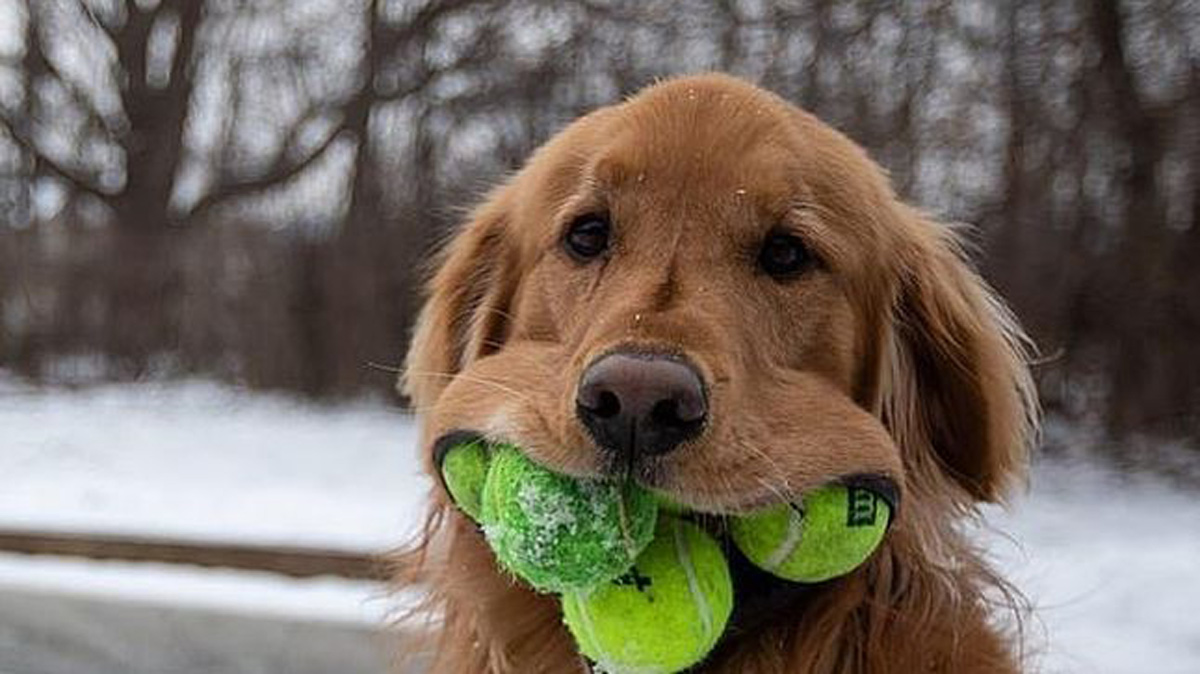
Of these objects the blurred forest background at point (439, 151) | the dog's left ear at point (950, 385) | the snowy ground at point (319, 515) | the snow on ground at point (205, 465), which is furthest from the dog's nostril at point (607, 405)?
the snow on ground at point (205, 465)

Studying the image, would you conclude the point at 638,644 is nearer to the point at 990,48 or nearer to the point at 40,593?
the point at 40,593

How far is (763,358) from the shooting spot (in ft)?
6.35

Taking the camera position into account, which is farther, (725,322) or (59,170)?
(59,170)

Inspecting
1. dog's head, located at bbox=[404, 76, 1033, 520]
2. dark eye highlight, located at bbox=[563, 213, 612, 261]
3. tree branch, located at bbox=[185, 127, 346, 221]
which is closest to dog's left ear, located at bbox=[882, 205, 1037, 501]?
dog's head, located at bbox=[404, 76, 1033, 520]

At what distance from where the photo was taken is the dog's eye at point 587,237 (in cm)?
210

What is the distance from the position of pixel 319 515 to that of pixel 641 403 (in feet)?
18.8

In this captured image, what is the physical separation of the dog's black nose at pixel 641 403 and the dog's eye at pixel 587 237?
1.45 feet

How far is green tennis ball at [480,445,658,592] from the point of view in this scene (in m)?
1.78

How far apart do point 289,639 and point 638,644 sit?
11.3ft

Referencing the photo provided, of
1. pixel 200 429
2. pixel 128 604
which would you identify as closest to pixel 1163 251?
pixel 128 604

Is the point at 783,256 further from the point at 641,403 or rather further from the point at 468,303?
the point at 468,303

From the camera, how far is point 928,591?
2154 millimetres

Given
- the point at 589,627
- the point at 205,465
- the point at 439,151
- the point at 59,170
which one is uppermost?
the point at 589,627

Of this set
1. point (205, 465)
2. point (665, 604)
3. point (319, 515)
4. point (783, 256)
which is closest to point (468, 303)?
point (783, 256)
